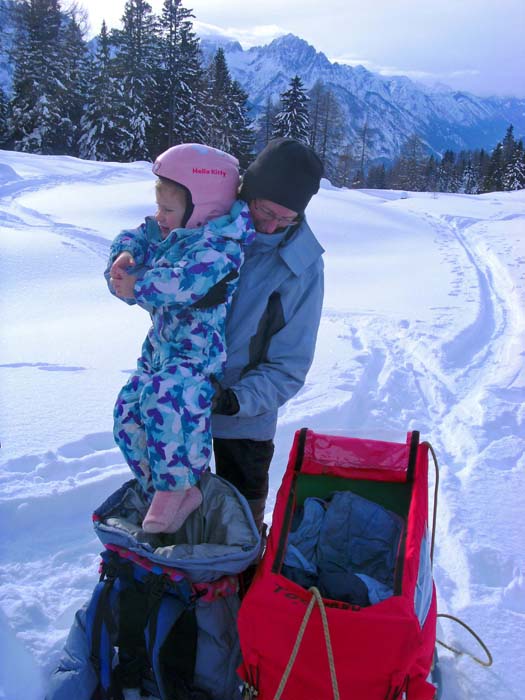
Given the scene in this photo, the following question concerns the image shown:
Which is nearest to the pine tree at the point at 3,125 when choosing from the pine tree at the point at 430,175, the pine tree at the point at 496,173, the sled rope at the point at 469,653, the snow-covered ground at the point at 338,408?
the snow-covered ground at the point at 338,408

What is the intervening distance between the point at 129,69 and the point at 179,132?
357 centimetres

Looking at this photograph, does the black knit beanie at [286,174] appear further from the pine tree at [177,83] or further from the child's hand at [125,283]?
the pine tree at [177,83]

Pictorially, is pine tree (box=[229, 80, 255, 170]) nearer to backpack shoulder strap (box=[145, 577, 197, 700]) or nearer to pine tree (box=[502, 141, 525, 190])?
pine tree (box=[502, 141, 525, 190])

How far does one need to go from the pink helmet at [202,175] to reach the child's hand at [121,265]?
0.25 metres

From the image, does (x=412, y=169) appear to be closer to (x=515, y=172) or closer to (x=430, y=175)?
(x=515, y=172)

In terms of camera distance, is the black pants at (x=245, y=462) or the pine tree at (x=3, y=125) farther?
the pine tree at (x=3, y=125)

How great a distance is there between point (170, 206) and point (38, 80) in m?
29.0

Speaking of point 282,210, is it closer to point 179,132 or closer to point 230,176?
point 230,176

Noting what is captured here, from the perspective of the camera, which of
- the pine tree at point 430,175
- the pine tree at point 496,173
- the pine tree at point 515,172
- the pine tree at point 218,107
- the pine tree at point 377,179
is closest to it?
the pine tree at point 218,107

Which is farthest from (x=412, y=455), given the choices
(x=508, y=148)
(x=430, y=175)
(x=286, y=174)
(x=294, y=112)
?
(x=430, y=175)

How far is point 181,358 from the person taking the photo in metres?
1.91

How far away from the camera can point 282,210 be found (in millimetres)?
1890

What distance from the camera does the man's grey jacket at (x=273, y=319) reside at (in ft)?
6.22

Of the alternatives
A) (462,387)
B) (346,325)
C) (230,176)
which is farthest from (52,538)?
(346,325)
